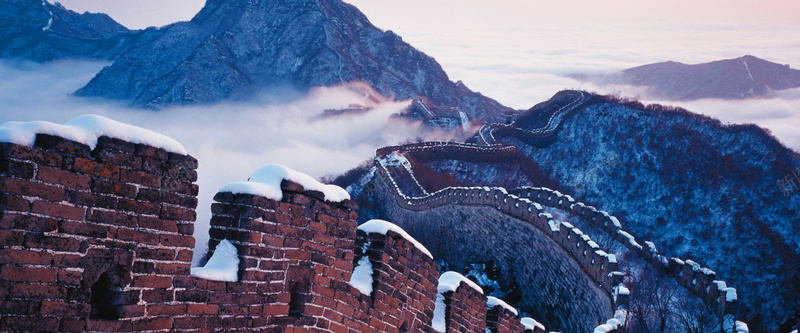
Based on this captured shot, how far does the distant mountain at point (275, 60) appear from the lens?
128125mm

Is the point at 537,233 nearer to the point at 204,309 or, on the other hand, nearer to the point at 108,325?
the point at 204,309

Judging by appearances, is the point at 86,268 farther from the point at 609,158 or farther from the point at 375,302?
the point at 609,158

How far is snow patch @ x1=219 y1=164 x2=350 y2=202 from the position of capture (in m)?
4.31

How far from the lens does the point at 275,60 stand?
133 metres

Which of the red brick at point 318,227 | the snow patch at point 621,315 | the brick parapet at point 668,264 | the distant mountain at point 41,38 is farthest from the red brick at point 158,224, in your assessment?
the distant mountain at point 41,38

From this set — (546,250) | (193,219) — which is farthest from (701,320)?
(193,219)

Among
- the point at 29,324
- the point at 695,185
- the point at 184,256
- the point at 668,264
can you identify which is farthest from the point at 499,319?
the point at 695,185

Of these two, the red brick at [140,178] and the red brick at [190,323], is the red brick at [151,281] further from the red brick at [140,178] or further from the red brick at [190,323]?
the red brick at [140,178]

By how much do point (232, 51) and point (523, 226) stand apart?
386 ft

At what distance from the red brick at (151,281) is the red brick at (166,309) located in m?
0.12

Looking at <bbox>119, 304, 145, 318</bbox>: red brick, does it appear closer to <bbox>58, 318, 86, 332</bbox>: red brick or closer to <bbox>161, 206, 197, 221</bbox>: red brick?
<bbox>58, 318, 86, 332</bbox>: red brick

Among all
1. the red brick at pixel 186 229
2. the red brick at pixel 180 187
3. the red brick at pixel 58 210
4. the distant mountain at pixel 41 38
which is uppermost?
the distant mountain at pixel 41 38

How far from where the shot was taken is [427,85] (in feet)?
448

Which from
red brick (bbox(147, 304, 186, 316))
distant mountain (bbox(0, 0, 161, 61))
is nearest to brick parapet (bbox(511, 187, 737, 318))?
red brick (bbox(147, 304, 186, 316))
